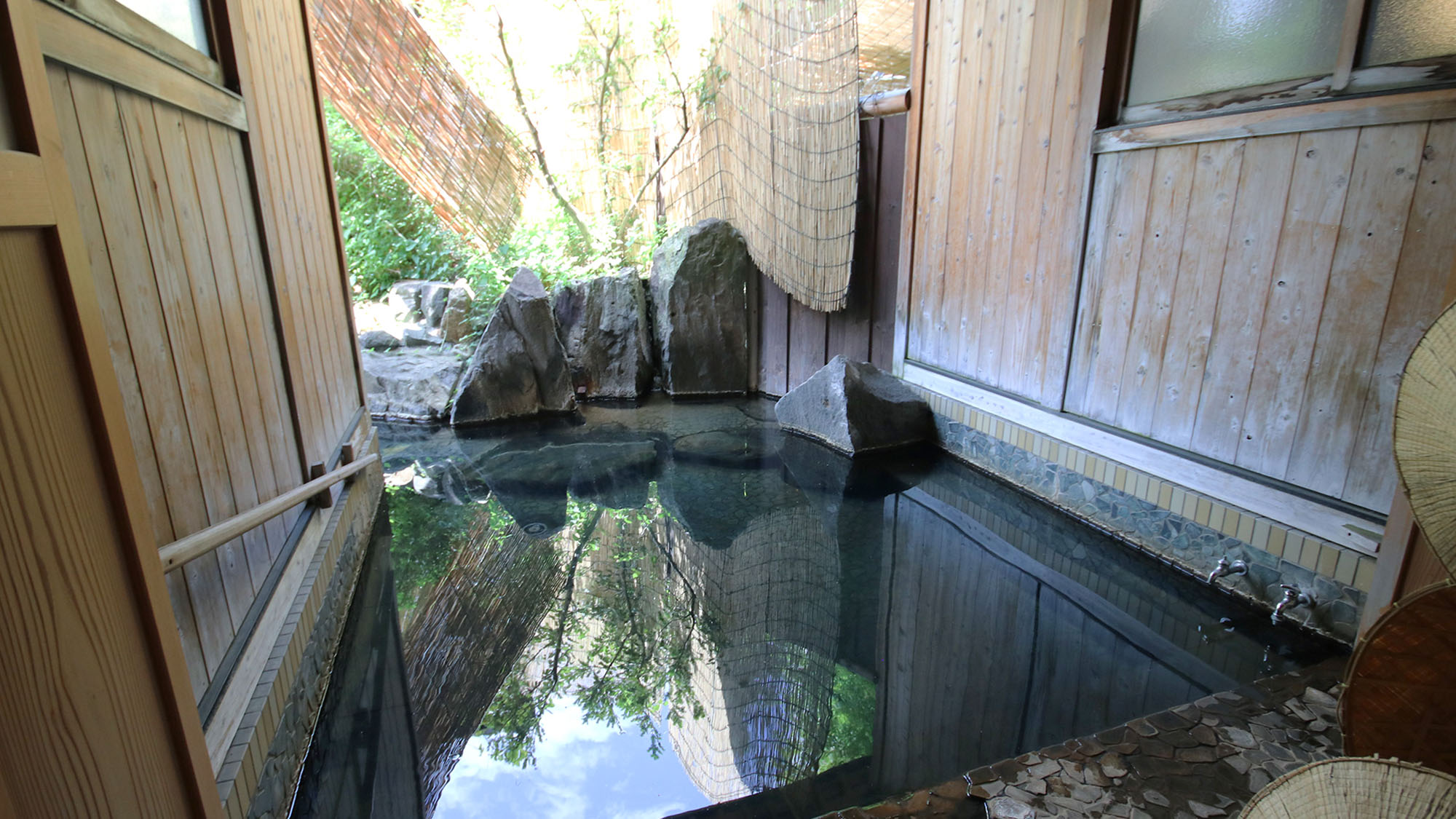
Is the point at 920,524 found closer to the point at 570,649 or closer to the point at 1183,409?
the point at 1183,409

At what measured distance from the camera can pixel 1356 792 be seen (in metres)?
1.09

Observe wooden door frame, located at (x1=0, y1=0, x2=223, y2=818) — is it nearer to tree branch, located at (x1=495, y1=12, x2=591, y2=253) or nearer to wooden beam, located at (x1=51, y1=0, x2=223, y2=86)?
wooden beam, located at (x1=51, y1=0, x2=223, y2=86)

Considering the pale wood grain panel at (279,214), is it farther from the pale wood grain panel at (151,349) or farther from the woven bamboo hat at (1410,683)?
the woven bamboo hat at (1410,683)

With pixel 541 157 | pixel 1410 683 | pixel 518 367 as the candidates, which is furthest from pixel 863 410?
pixel 541 157

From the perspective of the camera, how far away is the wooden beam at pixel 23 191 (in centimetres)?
79

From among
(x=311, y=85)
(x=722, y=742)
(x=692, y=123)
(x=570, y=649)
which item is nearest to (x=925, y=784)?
(x=722, y=742)

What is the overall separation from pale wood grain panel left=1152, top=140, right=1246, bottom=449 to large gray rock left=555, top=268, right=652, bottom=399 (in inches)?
135

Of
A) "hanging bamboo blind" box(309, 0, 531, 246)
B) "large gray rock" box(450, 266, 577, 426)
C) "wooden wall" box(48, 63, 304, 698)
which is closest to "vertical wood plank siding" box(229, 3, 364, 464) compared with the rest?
"wooden wall" box(48, 63, 304, 698)

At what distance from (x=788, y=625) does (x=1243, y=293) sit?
1.94 m

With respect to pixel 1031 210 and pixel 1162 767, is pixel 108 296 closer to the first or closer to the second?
pixel 1162 767

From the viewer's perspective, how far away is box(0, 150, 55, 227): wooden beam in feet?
2.58

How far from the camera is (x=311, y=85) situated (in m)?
3.15

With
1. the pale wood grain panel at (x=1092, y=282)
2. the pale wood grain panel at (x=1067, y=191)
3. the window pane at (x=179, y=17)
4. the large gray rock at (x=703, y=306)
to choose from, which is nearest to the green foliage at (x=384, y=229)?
the large gray rock at (x=703, y=306)

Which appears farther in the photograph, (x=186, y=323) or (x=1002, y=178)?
(x=1002, y=178)
